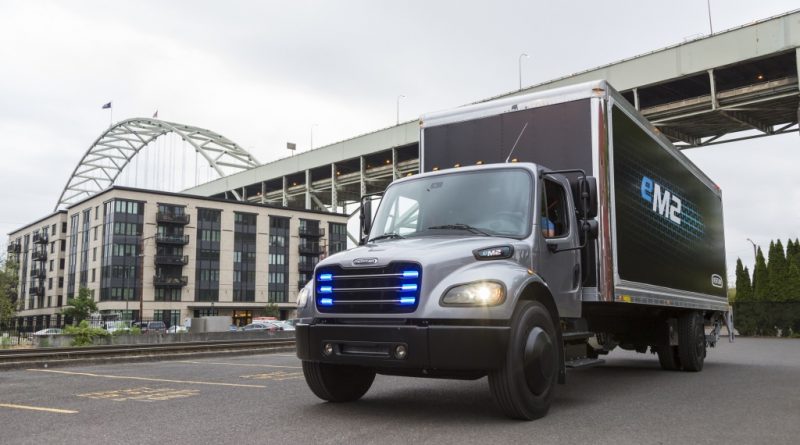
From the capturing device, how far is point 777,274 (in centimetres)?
4447

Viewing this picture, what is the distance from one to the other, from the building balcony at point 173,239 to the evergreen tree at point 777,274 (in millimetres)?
63166

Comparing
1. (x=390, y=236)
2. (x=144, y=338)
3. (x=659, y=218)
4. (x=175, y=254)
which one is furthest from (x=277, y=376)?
(x=175, y=254)

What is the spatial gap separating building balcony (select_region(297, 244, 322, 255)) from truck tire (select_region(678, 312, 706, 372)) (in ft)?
273

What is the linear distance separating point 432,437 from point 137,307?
7961 centimetres

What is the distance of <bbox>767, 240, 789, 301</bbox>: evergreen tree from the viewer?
43812 mm

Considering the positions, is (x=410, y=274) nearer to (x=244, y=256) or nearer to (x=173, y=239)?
(x=173, y=239)

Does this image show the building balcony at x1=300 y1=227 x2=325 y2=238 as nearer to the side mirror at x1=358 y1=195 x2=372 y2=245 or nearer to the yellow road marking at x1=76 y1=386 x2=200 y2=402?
the yellow road marking at x1=76 y1=386 x2=200 y2=402

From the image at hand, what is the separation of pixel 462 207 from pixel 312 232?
8825cm

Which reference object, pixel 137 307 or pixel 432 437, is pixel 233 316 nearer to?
pixel 137 307

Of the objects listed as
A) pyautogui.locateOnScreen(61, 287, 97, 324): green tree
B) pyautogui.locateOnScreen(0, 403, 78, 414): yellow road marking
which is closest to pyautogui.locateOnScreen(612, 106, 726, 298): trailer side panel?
pyautogui.locateOnScreen(0, 403, 78, 414): yellow road marking

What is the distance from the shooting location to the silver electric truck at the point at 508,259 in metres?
6.56

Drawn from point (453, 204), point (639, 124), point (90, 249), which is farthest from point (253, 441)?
point (90, 249)

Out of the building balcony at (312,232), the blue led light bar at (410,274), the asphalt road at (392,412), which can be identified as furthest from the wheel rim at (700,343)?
the building balcony at (312,232)

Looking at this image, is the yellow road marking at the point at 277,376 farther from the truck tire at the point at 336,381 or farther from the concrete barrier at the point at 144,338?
the concrete barrier at the point at 144,338
